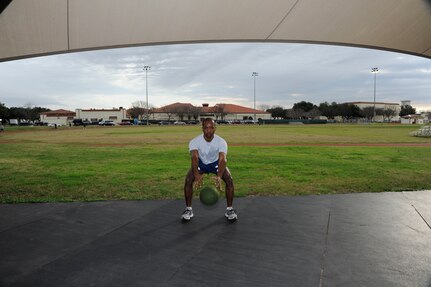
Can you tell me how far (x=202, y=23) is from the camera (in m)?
5.78

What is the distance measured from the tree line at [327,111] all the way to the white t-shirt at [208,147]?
111035mm

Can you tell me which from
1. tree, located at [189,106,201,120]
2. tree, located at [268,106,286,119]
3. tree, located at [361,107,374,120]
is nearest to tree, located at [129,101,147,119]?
tree, located at [189,106,201,120]

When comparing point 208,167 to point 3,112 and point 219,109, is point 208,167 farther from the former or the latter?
point 219,109

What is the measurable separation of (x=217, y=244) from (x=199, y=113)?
104m

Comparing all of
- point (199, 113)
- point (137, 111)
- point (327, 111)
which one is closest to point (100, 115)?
point (137, 111)

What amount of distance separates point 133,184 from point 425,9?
278 inches

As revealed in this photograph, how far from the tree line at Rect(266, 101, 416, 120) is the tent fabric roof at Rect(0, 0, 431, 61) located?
357ft

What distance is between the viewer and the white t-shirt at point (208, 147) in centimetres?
485

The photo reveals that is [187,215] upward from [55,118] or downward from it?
downward

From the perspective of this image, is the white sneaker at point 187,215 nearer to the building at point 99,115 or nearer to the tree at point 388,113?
the building at point 99,115

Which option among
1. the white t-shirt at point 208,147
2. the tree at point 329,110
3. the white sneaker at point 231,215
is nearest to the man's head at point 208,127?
the white t-shirt at point 208,147

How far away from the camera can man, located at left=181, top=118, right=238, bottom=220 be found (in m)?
4.71

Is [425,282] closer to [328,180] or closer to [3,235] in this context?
[3,235]

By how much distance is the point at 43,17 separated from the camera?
521cm
